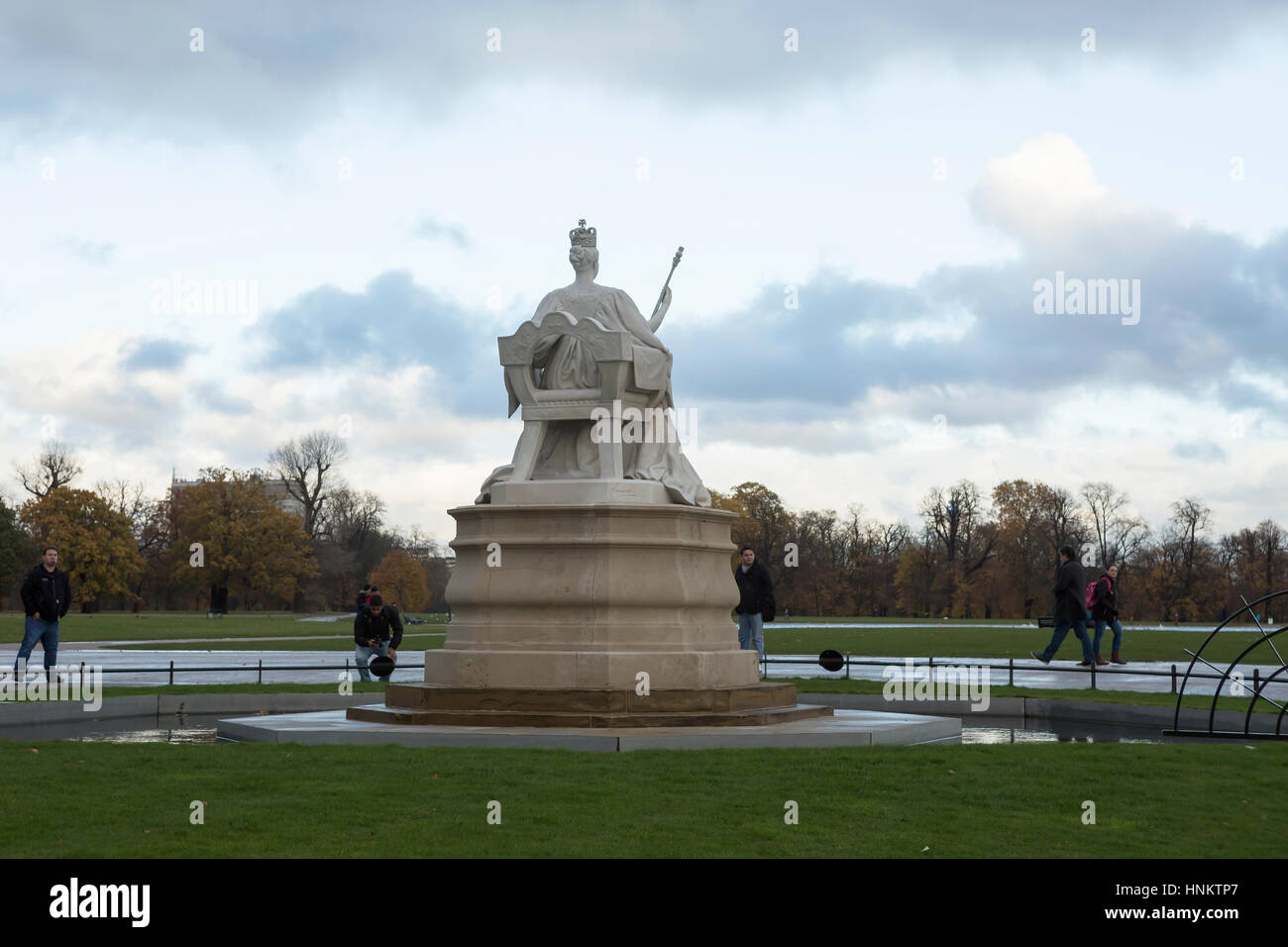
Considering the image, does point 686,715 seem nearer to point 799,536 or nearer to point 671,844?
point 671,844

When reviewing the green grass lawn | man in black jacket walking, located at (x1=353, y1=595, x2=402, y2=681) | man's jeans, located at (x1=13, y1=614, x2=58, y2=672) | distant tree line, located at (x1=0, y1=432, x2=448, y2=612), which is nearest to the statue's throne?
the green grass lawn

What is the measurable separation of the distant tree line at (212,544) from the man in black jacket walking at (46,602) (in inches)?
2338

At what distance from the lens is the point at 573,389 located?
51.8 ft

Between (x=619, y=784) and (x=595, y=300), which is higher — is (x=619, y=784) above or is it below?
below

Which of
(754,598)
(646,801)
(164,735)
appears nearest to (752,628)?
(754,598)

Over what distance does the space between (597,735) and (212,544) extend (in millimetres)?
76493

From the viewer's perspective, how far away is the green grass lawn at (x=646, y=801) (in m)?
7.62

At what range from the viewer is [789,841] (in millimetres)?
7762

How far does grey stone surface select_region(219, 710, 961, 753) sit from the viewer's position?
12.4 meters

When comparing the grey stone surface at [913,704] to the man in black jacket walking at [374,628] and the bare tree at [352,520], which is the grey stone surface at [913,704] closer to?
the man in black jacket walking at [374,628]

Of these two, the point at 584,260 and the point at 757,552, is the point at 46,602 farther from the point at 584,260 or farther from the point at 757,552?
the point at 757,552

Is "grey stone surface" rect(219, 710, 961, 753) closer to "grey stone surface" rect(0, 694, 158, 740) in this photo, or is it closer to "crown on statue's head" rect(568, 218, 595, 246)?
"grey stone surface" rect(0, 694, 158, 740)

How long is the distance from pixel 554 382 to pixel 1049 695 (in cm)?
773
